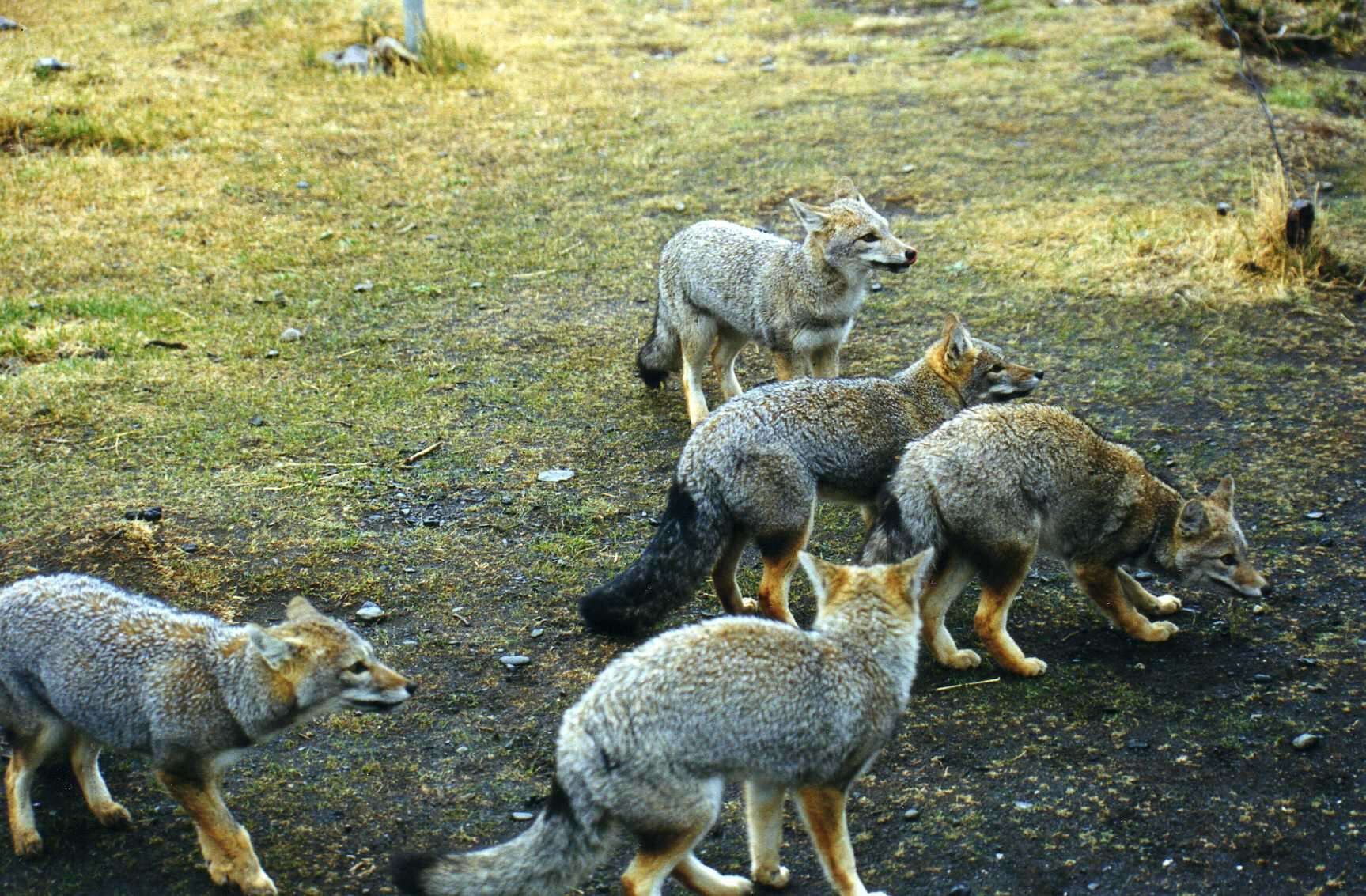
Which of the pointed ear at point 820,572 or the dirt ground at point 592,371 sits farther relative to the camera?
the dirt ground at point 592,371

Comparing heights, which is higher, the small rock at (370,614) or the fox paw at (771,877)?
the small rock at (370,614)

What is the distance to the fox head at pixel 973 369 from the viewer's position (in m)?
6.95

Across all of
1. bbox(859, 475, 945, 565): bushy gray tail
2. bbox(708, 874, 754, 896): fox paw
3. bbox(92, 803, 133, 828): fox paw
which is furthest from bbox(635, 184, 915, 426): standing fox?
bbox(92, 803, 133, 828): fox paw

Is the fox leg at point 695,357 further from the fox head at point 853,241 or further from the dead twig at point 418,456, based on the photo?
the dead twig at point 418,456

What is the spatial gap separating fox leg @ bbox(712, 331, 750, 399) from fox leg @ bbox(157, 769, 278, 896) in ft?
15.6

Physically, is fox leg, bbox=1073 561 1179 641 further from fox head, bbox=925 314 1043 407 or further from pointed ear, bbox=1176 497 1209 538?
fox head, bbox=925 314 1043 407

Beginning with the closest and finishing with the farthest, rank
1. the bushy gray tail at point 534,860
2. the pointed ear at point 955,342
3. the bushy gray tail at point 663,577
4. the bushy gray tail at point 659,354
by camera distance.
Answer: the bushy gray tail at point 534,860, the bushy gray tail at point 663,577, the pointed ear at point 955,342, the bushy gray tail at point 659,354

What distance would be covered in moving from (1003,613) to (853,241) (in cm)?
→ 316

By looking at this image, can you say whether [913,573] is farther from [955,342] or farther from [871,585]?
[955,342]

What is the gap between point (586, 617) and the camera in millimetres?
5926

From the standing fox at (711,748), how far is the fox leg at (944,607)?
3.79ft

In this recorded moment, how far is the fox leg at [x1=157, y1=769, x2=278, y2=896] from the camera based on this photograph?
4.64 meters

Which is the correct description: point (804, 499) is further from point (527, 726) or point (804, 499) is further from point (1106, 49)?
point (1106, 49)

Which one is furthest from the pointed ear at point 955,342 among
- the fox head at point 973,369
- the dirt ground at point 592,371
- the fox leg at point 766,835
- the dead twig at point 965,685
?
the fox leg at point 766,835
